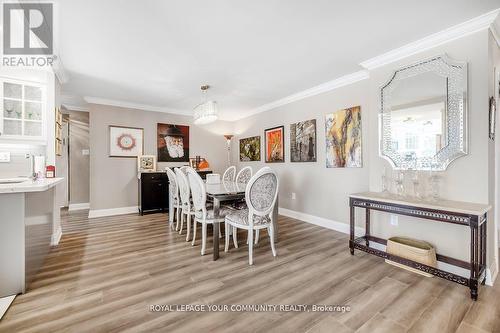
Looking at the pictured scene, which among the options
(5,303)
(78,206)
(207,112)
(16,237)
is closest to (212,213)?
(207,112)

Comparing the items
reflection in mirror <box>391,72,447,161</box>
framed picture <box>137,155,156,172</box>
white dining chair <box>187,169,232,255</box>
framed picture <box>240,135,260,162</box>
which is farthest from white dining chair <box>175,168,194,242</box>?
reflection in mirror <box>391,72,447,161</box>

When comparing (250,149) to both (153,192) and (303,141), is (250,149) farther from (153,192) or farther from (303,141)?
(153,192)

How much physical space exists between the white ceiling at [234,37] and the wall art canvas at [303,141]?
73 cm

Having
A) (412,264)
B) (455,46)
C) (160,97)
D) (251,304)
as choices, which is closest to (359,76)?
(455,46)

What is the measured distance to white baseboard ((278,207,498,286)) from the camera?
2.07 metres

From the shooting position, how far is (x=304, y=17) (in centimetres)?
201

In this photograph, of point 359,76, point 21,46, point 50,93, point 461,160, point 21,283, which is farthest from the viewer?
point 359,76

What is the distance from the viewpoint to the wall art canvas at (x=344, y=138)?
10.8 ft

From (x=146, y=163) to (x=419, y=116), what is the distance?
4.90 metres

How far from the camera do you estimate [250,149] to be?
5613 mm

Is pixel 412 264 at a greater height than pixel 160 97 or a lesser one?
lesser

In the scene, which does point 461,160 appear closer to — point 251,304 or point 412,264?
point 412,264

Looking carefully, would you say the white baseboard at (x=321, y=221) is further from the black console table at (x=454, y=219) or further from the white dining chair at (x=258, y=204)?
the white dining chair at (x=258, y=204)

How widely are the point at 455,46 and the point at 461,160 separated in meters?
1.13
